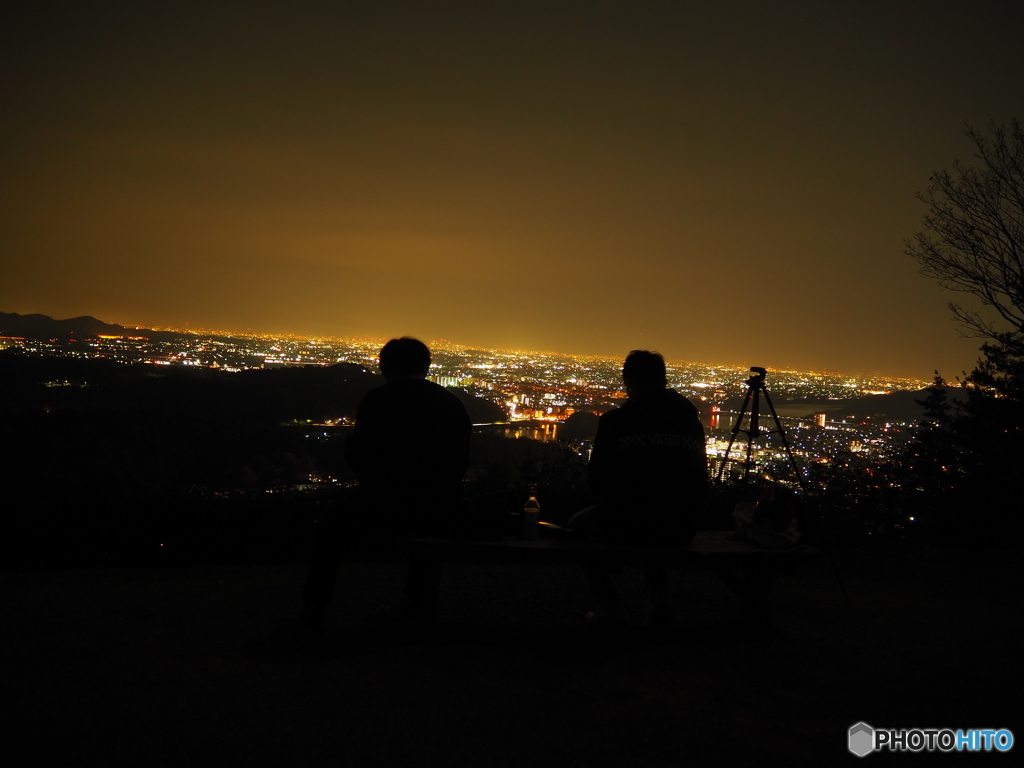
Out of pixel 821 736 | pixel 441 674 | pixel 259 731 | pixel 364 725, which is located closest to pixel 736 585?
pixel 821 736

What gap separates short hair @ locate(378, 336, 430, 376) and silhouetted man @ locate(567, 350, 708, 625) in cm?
132

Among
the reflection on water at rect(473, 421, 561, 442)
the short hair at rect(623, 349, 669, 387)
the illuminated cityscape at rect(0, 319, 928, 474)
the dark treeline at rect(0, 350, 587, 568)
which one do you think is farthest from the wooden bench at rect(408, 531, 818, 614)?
the reflection on water at rect(473, 421, 561, 442)

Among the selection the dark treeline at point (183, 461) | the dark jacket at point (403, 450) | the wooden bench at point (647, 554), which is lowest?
the dark treeline at point (183, 461)

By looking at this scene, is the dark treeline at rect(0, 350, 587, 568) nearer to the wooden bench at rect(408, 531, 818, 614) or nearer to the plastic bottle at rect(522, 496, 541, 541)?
the plastic bottle at rect(522, 496, 541, 541)

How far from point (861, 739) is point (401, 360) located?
3353 mm

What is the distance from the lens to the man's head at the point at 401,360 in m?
4.79

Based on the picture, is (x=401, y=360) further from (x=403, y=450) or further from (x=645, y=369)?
(x=645, y=369)

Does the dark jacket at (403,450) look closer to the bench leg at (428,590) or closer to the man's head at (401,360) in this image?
the man's head at (401,360)

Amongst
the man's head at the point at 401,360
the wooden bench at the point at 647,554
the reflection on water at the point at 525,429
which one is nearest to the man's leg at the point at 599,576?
the wooden bench at the point at 647,554

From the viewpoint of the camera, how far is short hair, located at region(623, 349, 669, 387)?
471 cm

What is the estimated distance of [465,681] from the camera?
367cm

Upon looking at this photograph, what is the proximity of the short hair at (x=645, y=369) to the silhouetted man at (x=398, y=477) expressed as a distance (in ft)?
4.02

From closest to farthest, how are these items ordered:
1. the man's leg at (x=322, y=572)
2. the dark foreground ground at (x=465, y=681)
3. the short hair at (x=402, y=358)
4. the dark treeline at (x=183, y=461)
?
1. the dark foreground ground at (x=465, y=681)
2. the man's leg at (x=322, y=572)
3. the short hair at (x=402, y=358)
4. the dark treeline at (x=183, y=461)

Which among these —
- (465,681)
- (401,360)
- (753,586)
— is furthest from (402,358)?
(753,586)
